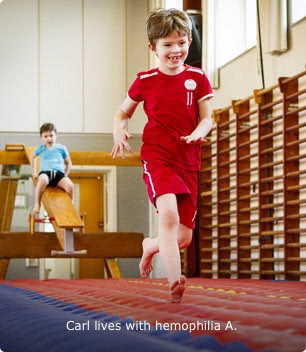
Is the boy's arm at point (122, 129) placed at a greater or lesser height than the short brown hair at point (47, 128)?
lesser

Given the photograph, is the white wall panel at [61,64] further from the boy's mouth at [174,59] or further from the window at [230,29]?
the boy's mouth at [174,59]

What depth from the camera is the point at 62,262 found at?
1585 centimetres

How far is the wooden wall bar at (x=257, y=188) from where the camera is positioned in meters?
8.84

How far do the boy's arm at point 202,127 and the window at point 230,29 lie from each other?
8.09m

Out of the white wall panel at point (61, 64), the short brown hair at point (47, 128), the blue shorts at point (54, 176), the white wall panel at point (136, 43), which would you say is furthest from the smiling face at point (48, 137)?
the white wall panel at point (136, 43)

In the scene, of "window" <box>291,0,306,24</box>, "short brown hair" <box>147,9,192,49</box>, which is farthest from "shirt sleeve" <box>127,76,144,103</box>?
"window" <box>291,0,306,24</box>

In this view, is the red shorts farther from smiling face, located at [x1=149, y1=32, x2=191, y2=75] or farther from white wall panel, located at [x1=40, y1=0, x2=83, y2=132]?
white wall panel, located at [x1=40, y1=0, x2=83, y2=132]

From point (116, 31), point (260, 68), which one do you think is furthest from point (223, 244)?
point (116, 31)

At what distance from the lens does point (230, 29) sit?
11.7 meters

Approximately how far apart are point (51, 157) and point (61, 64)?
511 centimetres

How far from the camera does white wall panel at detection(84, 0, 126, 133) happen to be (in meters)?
14.8

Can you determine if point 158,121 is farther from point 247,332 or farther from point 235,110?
point 235,110

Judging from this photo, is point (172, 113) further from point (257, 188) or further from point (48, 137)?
point (257, 188)

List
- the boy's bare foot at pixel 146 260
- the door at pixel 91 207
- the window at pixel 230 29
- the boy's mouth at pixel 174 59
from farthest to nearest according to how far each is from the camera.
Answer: the door at pixel 91 207 → the window at pixel 230 29 → the boy's bare foot at pixel 146 260 → the boy's mouth at pixel 174 59
